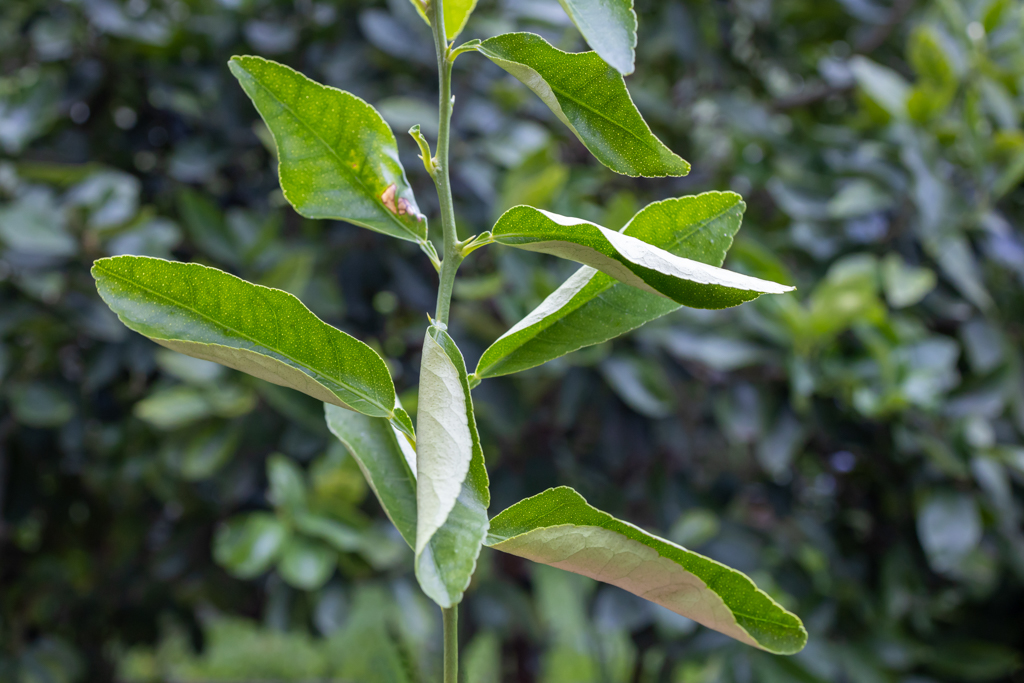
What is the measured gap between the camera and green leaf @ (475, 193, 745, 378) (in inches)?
10.5

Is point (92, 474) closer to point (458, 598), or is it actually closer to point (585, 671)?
point (458, 598)

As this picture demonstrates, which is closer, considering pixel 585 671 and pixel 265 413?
pixel 265 413

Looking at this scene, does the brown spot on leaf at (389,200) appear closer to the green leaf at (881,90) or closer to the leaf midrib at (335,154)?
the leaf midrib at (335,154)

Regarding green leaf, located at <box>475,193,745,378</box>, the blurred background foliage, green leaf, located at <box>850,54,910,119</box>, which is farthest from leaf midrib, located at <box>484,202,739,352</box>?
green leaf, located at <box>850,54,910,119</box>

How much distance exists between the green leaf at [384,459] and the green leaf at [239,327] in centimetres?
3

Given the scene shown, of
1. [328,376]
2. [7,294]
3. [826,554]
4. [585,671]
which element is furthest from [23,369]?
[585,671]

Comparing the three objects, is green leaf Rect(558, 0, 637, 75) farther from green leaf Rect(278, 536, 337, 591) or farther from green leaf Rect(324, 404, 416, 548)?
green leaf Rect(278, 536, 337, 591)

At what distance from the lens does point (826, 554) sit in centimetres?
97

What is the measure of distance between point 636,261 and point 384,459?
0.13 metres

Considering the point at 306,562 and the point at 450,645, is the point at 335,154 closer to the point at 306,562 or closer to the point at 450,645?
the point at 450,645

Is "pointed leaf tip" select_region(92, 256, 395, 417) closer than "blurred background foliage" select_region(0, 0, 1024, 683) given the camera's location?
Yes

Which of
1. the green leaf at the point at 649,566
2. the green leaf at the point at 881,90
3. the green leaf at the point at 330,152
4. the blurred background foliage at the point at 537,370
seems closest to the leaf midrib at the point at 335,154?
the green leaf at the point at 330,152

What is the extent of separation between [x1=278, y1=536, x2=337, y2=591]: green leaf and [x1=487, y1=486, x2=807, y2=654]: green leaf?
59 centimetres

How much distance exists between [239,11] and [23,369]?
1.70 ft
